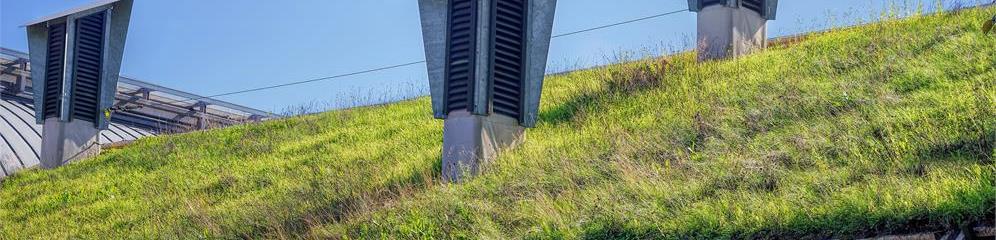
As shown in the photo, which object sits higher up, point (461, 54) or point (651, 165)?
point (461, 54)

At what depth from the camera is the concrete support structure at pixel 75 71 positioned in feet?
76.6

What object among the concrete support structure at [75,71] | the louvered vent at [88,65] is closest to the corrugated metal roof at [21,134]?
the concrete support structure at [75,71]

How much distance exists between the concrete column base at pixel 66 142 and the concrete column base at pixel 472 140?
10392 mm

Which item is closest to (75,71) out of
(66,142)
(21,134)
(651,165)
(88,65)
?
(88,65)

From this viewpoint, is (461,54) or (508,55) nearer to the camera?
(461,54)

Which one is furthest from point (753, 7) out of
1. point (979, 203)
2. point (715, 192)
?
point (979, 203)

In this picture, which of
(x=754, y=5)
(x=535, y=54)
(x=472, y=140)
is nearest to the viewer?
(x=472, y=140)

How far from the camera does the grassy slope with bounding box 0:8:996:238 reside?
33.2 feet

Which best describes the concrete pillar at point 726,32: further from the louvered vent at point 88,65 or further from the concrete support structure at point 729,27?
the louvered vent at point 88,65

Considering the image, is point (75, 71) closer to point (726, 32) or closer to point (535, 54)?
point (535, 54)

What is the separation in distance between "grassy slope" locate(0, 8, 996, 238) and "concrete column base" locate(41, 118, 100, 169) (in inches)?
81.3

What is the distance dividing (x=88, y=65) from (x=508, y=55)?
1058cm

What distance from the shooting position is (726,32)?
18.6 metres

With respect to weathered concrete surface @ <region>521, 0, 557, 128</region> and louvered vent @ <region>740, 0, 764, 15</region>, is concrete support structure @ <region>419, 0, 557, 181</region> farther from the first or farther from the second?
louvered vent @ <region>740, 0, 764, 15</region>
